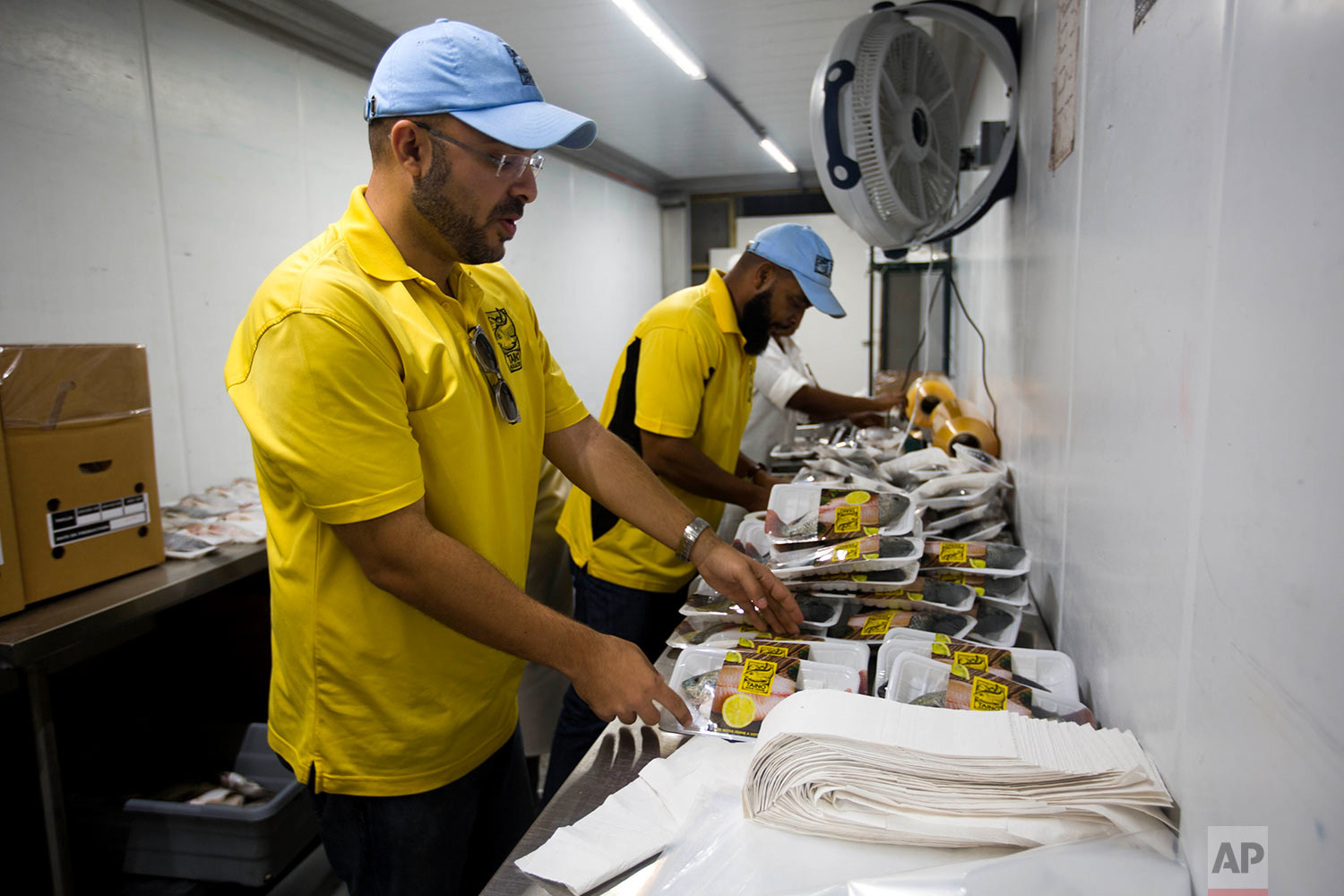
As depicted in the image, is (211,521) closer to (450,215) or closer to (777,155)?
(450,215)

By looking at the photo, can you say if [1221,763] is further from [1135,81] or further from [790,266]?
[790,266]

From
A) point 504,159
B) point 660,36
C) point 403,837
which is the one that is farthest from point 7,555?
point 660,36

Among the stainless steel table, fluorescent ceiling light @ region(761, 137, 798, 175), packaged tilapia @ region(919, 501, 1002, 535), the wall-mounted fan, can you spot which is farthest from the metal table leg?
fluorescent ceiling light @ region(761, 137, 798, 175)

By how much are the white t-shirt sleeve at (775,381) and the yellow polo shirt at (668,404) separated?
97 centimetres

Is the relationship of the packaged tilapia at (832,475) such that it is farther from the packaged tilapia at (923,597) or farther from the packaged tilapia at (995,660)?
the packaged tilapia at (995,660)

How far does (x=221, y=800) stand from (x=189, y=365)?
67.3 inches

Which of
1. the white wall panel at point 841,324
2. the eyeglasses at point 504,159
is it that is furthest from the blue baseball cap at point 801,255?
the white wall panel at point 841,324

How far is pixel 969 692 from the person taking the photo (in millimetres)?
1035

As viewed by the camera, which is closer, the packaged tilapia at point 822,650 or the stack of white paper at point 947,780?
the stack of white paper at point 947,780

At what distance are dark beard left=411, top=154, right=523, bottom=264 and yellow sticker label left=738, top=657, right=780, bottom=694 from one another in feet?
2.34

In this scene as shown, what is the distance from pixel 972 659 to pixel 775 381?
2.15 meters

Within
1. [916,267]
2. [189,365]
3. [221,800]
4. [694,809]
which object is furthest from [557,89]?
[694,809]

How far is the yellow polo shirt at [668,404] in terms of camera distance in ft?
6.47

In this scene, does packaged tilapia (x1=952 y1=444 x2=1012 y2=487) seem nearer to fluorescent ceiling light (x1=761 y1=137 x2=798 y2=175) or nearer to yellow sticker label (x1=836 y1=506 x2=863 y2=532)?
yellow sticker label (x1=836 y1=506 x2=863 y2=532)
